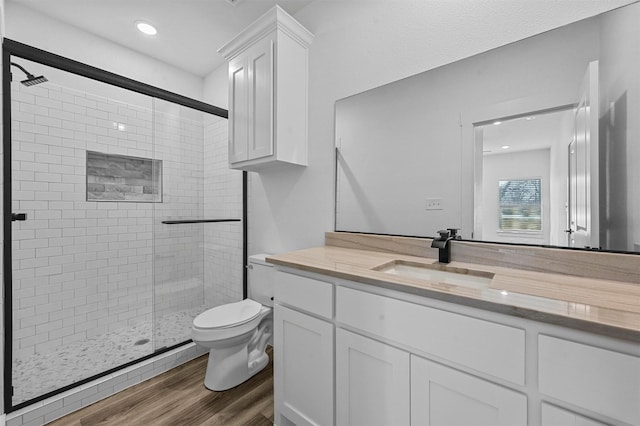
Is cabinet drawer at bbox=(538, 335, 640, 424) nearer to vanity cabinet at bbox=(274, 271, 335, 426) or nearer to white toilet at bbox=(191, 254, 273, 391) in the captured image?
vanity cabinet at bbox=(274, 271, 335, 426)

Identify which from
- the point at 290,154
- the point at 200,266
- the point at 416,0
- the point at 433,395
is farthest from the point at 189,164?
the point at 433,395

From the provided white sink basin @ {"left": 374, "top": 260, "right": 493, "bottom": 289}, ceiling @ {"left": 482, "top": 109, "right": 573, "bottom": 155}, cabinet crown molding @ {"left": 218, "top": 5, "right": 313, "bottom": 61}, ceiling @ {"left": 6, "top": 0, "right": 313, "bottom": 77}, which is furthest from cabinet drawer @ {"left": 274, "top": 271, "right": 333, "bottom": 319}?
ceiling @ {"left": 6, "top": 0, "right": 313, "bottom": 77}

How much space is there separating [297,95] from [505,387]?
191 centimetres

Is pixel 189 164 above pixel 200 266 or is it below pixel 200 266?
above

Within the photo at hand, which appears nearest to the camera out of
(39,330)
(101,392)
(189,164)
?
(101,392)

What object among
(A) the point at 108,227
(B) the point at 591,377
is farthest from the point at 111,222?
(B) the point at 591,377

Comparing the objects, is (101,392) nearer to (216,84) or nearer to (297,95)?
(297,95)

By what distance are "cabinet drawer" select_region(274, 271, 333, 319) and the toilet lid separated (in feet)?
1.91

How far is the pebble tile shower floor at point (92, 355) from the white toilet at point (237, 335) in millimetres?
620

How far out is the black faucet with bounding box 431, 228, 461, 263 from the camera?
1267mm

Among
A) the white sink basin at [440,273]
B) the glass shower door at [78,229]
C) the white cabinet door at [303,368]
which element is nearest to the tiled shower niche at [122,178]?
the glass shower door at [78,229]

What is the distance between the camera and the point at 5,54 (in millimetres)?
1463

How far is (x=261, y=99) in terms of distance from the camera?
1.90m

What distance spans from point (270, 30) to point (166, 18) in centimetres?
110
